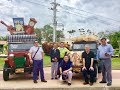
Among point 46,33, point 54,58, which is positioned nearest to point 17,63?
point 54,58

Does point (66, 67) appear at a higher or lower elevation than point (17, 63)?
lower

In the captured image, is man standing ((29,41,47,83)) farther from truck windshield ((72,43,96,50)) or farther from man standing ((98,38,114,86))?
truck windshield ((72,43,96,50))

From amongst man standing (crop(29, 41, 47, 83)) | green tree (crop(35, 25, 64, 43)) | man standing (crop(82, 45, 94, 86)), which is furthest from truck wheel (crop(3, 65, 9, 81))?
green tree (crop(35, 25, 64, 43))

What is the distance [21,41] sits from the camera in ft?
65.1

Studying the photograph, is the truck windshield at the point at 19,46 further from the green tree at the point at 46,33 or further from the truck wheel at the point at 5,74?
the green tree at the point at 46,33

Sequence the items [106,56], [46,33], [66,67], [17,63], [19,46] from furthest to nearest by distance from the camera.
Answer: [46,33], [19,46], [17,63], [66,67], [106,56]

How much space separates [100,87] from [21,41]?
6.74 meters

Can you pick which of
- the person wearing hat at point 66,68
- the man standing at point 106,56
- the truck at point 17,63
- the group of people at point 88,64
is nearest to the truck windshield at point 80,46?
the truck at point 17,63

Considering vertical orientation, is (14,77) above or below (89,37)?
below

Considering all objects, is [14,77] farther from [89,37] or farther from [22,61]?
[89,37]

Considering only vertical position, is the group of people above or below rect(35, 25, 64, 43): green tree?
below

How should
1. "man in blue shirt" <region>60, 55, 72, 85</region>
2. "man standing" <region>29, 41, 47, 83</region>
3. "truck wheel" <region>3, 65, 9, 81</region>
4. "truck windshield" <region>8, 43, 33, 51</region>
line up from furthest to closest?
1. "truck windshield" <region>8, 43, 33, 51</region>
2. "truck wheel" <region>3, 65, 9, 81</region>
3. "man standing" <region>29, 41, 47, 83</region>
4. "man in blue shirt" <region>60, 55, 72, 85</region>

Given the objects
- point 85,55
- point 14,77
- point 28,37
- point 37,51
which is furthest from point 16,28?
point 85,55

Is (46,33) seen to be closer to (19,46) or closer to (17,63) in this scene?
(19,46)
